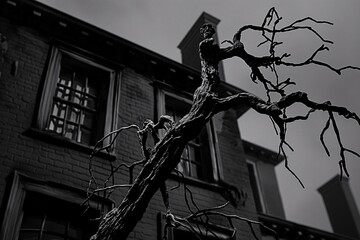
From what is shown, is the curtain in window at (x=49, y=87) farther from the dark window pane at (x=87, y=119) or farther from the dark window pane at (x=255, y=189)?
the dark window pane at (x=255, y=189)

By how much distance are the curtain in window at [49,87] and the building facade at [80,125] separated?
22mm

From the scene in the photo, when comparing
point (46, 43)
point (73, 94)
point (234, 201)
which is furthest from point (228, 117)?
point (46, 43)

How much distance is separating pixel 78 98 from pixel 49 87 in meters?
0.79

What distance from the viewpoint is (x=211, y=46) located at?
4750mm

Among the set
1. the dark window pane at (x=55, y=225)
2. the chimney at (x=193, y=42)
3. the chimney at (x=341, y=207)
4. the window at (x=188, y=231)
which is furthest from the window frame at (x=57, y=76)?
the chimney at (x=341, y=207)

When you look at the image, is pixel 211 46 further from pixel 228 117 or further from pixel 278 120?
pixel 228 117

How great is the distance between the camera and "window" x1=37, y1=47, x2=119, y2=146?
7.97 meters

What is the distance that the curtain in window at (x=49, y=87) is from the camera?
7493 mm

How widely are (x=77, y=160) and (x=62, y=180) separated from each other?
54 cm

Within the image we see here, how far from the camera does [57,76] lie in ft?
27.5

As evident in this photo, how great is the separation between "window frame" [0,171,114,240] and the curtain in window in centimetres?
121

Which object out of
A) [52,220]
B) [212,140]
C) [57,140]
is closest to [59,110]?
[57,140]

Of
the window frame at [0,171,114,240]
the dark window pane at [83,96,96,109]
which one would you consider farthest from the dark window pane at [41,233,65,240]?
the dark window pane at [83,96,96,109]

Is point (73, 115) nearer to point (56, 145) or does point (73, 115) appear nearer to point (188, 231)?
point (56, 145)
